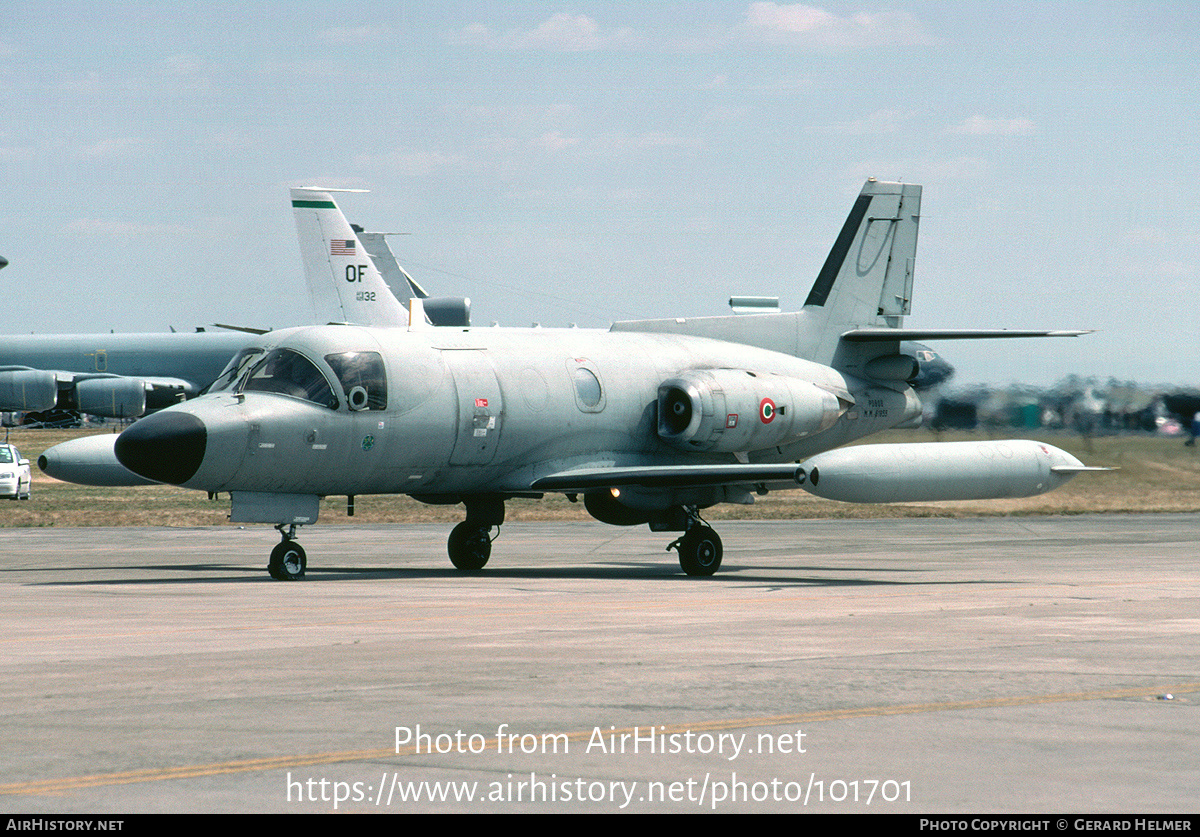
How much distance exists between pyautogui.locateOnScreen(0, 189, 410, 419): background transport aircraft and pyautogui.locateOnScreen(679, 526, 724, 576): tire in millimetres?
22850

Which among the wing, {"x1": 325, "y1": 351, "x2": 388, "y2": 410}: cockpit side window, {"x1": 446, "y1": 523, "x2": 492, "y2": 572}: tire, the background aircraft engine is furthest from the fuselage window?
{"x1": 325, "y1": 351, "x2": 388, "y2": 410}: cockpit side window

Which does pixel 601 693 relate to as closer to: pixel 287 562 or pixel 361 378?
pixel 287 562

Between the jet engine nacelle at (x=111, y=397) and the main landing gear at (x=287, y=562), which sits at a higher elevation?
the main landing gear at (x=287, y=562)

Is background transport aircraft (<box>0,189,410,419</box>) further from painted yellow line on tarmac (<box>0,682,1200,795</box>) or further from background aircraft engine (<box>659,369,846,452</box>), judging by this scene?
painted yellow line on tarmac (<box>0,682,1200,795</box>)

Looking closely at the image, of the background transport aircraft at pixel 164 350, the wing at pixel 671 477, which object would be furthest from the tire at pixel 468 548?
the background transport aircraft at pixel 164 350

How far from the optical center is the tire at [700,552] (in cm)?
2170

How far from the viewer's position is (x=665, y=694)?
9883 millimetres

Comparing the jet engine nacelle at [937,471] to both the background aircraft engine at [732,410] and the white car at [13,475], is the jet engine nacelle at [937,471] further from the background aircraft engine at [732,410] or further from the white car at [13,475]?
the white car at [13,475]

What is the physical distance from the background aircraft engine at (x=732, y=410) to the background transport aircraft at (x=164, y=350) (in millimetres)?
21224

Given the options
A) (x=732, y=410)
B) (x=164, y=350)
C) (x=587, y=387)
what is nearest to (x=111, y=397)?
(x=164, y=350)

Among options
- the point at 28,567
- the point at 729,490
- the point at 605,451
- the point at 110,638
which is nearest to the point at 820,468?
the point at 729,490

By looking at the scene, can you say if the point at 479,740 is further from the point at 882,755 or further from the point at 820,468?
the point at 820,468

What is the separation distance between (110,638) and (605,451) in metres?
10.5

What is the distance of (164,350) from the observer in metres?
97.9
